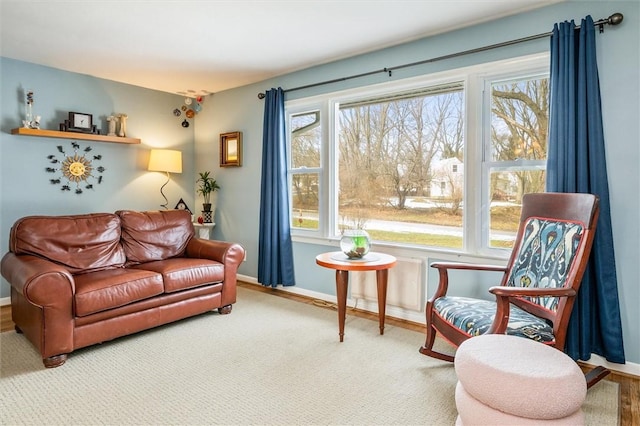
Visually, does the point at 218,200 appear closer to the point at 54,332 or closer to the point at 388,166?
the point at 388,166

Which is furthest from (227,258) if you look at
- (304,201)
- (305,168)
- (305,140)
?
(305,140)

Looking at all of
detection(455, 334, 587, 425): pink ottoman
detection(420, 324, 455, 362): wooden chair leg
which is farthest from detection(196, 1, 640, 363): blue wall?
detection(455, 334, 587, 425): pink ottoman

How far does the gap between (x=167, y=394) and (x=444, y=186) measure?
2548mm

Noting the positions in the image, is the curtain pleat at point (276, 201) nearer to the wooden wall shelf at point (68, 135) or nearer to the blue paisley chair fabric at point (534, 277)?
the wooden wall shelf at point (68, 135)

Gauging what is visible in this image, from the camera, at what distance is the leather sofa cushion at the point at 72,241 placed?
2.97 meters

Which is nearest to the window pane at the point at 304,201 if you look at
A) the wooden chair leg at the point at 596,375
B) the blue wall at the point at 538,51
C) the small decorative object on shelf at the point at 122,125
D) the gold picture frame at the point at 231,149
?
the blue wall at the point at 538,51

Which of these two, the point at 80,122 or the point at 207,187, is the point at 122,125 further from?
the point at 207,187

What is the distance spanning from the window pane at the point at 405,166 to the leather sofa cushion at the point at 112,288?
74.5 inches

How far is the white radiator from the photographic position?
3.31 meters

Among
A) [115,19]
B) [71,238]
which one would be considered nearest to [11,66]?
[115,19]

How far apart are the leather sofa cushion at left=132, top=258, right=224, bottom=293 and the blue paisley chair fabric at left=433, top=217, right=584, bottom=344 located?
1899 millimetres

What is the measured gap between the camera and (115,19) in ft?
9.64

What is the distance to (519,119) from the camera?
2898 millimetres

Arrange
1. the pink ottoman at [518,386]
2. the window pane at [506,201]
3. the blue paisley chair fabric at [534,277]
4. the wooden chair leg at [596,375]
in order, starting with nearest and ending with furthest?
the pink ottoman at [518,386] → the blue paisley chair fabric at [534,277] → the wooden chair leg at [596,375] → the window pane at [506,201]
